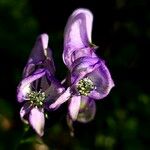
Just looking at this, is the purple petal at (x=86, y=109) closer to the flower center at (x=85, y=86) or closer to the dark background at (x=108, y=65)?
the flower center at (x=85, y=86)

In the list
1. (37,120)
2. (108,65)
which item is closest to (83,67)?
(37,120)

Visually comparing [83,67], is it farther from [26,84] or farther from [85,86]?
[26,84]

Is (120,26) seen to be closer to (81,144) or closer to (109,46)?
(109,46)

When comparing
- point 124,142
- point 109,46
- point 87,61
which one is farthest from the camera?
point 109,46

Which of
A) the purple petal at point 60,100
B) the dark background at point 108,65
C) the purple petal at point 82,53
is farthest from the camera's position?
the dark background at point 108,65

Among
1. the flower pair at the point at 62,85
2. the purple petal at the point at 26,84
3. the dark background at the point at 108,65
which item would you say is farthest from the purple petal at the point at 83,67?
the dark background at the point at 108,65

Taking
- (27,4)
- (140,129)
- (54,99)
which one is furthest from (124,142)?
(54,99)

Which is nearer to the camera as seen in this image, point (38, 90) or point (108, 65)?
point (38, 90)
